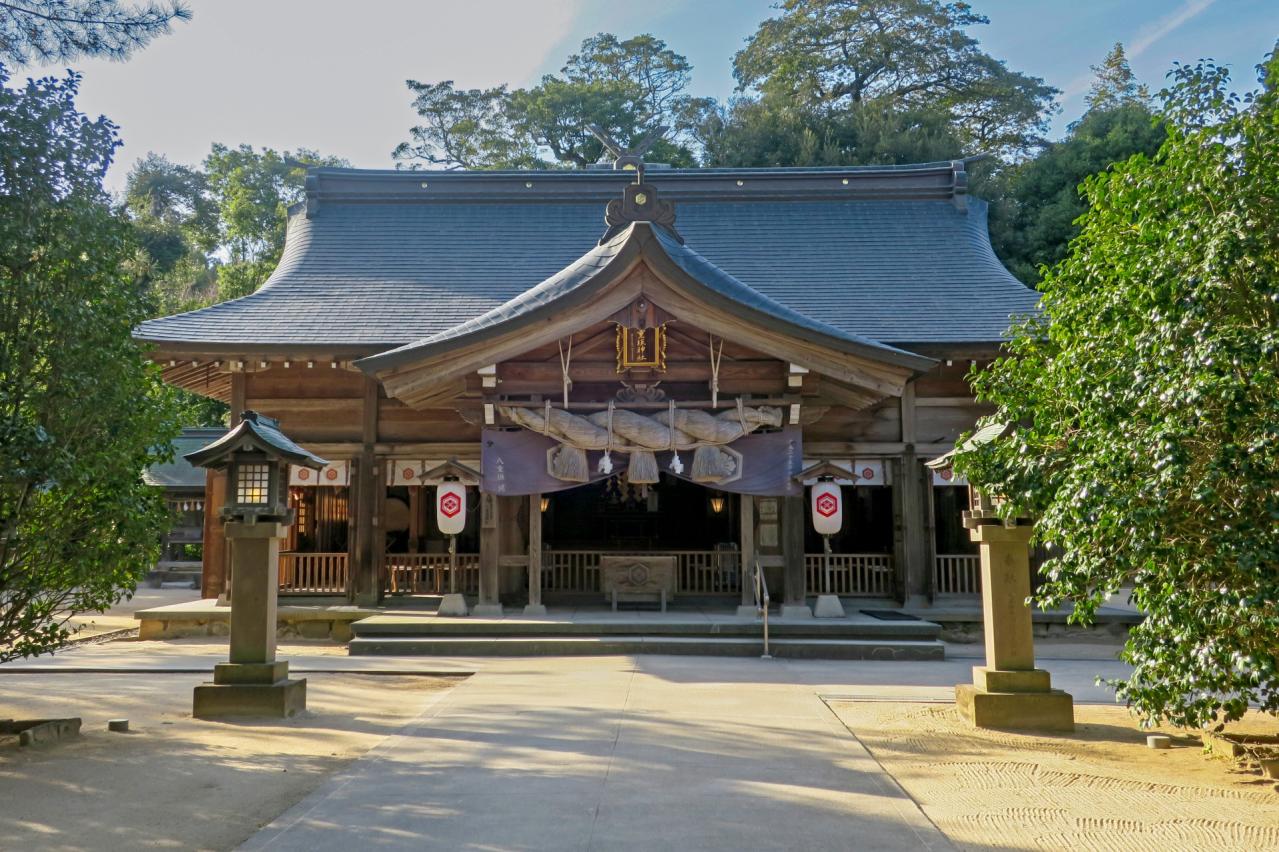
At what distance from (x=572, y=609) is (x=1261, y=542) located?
412 inches

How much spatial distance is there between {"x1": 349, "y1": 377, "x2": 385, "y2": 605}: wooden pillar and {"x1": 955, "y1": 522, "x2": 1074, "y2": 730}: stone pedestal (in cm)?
999

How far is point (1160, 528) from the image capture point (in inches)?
237

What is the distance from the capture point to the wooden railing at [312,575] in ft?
49.7

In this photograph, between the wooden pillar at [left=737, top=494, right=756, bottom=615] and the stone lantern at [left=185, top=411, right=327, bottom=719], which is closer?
the stone lantern at [left=185, top=411, right=327, bottom=719]

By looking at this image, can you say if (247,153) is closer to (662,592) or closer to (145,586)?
(145,586)

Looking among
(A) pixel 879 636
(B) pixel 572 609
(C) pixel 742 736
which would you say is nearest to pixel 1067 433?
(C) pixel 742 736

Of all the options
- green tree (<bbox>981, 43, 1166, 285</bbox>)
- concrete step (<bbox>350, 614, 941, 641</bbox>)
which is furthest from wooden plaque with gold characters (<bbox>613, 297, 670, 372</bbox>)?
Answer: green tree (<bbox>981, 43, 1166, 285</bbox>)

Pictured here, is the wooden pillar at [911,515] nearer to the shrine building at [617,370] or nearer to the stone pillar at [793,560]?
the shrine building at [617,370]

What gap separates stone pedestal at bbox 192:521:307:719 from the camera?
824 cm

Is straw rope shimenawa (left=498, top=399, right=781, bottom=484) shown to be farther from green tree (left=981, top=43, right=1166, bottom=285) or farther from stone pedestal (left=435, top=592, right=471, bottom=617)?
green tree (left=981, top=43, right=1166, bottom=285)

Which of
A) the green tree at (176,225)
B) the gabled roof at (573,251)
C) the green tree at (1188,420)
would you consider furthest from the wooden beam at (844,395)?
the green tree at (176,225)

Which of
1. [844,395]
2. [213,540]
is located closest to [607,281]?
[844,395]

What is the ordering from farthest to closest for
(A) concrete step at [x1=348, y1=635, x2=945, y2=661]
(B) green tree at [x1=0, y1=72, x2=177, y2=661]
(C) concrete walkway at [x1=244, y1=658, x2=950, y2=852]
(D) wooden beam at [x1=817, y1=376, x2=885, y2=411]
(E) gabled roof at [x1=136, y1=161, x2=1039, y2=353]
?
(E) gabled roof at [x1=136, y1=161, x2=1039, y2=353]
(D) wooden beam at [x1=817, y1=376, x2=885, y2=411]
(A) concrete step at [x1=348, y1=635, x2=945, y2=661]
(B) green tree at [x1=0, y1=72, x2=177, y2=661]
(C) concrete walkway at [x1=244, y1=658, x2=950, y2=852]

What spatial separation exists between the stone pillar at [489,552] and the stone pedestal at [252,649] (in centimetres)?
508
